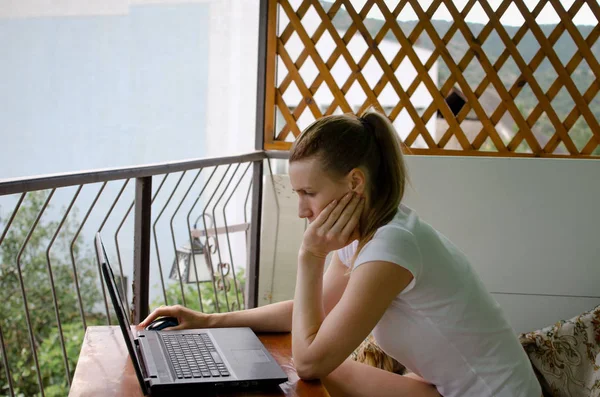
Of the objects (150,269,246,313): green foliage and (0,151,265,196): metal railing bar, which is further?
(150,269,246,313): green foliage

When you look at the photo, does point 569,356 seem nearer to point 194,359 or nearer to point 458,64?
point 194,359

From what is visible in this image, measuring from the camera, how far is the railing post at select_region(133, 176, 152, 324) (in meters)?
1.66

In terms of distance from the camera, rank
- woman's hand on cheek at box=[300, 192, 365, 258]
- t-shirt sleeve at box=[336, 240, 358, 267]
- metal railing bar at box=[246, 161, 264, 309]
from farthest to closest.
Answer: metal railing bar at box=[246, 161, 264, 309], t-shirt sleeve at box=[336, 240, 358, 267], woman's hand on cheek at box=[300, 192, 365, 258]

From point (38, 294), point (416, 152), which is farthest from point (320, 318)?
point (38, 294)

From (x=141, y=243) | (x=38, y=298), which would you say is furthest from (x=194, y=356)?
(x=38, y=298)

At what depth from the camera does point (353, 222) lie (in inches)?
44.4

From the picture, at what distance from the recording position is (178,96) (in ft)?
16.0

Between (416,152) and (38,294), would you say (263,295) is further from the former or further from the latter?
(38,294)

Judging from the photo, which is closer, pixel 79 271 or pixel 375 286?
pixel 375 286

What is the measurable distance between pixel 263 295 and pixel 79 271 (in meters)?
2.52

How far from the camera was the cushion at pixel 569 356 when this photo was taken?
1.42 meters

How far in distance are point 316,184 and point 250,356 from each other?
0.30 m

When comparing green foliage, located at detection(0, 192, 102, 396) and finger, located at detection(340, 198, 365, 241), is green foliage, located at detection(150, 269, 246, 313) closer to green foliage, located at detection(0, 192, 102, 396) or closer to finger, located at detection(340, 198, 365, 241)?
green foliage, located at detection(0, 192, 102, 396)

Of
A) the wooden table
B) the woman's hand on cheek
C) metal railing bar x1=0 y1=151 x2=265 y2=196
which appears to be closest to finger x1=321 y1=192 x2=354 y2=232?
the woman's hand on cheek
